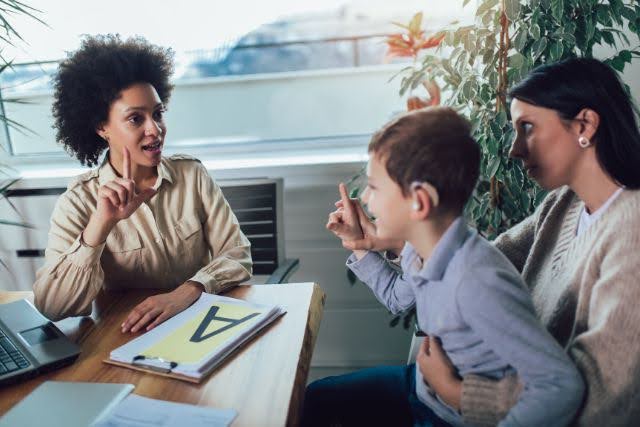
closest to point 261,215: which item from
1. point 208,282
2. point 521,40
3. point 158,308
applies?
point 208,282

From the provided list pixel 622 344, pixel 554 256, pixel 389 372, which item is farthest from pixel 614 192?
pixel 389 372

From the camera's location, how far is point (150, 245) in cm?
155

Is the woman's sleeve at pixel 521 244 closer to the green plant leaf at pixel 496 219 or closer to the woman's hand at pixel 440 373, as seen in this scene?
the woman's hand at pixel 440 373

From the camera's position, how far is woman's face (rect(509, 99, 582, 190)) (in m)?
1.01

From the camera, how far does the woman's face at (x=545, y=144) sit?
3.33 ft

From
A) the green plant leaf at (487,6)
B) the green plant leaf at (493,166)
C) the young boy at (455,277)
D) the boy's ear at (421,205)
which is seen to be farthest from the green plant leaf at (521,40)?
the boy's ear at (421,205)

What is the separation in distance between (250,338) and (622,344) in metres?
0.70

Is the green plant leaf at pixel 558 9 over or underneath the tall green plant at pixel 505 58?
over

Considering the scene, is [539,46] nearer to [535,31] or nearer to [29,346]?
[535,31]

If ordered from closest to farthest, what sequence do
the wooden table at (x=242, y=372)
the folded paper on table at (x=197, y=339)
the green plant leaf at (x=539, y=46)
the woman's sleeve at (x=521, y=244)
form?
the wooden table at (x=242, y=372) < the folded paper on table at (x=197, y=339) < the woman's sleeve at (x=521, y=244) < the green plant leaf at (x=539, y=46)

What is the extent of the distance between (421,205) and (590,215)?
1.29ft

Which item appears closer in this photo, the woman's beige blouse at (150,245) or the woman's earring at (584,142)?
the woman's earring at (584,142)

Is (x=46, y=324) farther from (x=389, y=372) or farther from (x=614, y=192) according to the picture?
(x=614, y=192)

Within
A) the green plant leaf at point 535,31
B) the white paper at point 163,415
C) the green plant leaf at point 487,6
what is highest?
the green plant leaf at point 487,6
